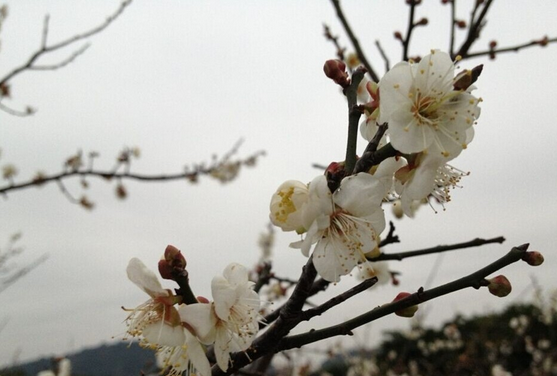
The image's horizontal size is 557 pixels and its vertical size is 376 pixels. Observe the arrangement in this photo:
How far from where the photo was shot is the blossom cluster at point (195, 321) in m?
0.83

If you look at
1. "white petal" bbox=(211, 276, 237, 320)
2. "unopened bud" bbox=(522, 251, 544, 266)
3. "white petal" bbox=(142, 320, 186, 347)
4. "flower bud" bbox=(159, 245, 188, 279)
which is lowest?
"unopened bud" bbox=(522, 251, 544, 266)

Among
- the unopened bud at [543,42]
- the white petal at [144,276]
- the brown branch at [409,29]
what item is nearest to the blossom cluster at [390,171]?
the white petal at [144,276]

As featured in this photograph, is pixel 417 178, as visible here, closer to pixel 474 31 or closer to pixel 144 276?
pixel 144 276

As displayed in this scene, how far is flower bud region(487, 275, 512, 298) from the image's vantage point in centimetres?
79

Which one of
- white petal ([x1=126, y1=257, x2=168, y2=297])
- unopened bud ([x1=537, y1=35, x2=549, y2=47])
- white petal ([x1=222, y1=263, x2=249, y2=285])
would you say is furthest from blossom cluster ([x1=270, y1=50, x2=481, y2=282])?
unopened bud ([x1=537, y1=35, x2=549, y2=47])

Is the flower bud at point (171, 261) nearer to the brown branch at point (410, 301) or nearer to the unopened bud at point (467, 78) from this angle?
the brown branch at point (410, 301)

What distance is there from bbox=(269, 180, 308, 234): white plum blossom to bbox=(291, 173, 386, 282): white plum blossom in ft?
0.09

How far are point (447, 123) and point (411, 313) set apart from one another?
1.37ft

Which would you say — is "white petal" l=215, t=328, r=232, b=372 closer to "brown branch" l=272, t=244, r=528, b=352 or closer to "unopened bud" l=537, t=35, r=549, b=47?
"brown branch" l=272, t=244, r=528, b=352

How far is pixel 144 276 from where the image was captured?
868mm

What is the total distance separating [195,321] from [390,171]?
51 cm

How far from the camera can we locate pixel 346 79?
0.97 m

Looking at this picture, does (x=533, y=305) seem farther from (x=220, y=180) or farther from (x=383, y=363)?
(x=220, y=180)

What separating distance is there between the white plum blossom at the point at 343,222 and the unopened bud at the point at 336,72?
280mm
